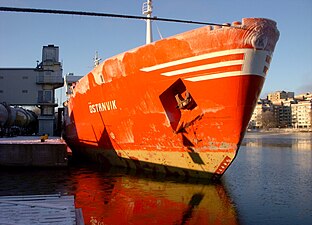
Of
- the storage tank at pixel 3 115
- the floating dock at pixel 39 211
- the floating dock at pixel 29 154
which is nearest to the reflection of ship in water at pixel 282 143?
the floating dock at pixel 29 154

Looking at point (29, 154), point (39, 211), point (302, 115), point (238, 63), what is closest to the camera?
point (39, 211)

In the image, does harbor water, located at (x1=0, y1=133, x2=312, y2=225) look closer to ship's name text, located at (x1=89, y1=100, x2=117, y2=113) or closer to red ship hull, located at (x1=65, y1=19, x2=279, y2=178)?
red ship hull, located at (x1=65, y1=19, x2=279, y2=178)

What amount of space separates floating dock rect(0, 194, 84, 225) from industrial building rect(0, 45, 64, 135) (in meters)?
27.4

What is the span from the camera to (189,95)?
1130cm

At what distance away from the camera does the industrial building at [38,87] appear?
32719 mm

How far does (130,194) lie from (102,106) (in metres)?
5.74

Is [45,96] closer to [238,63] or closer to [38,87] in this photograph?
[38,87]

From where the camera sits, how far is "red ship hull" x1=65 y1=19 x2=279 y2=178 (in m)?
10.4

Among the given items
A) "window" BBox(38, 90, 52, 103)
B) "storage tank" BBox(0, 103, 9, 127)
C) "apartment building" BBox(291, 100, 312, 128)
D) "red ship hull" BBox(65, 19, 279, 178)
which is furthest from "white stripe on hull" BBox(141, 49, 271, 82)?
"apartment building" BBox(291, 100, 312, 128)

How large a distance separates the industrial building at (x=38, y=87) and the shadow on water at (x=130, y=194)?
18.4 meters

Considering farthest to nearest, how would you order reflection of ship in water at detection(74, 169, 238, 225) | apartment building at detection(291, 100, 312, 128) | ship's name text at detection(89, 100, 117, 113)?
apartment building at detection(291, 100, 312, 128) < ship's name text at detection(89, 100, 117, 113) < reflection of ship in water at detection(74, 169, 238, 225)

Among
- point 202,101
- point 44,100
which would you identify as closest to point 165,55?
point 202,101

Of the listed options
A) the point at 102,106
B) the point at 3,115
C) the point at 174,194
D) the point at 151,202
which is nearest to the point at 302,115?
the point at 3,115

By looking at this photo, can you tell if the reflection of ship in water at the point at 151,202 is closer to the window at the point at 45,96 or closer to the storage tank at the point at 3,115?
the storage tank at the point at 3,115
